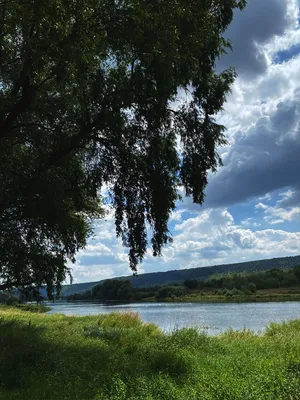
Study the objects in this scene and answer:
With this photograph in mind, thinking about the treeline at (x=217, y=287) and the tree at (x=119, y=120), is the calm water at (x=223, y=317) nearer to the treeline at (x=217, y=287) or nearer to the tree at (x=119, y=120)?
the tree at (x=119, y=120)

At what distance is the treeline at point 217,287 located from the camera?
100375 mm

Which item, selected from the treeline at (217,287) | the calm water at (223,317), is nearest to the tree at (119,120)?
the calm water at (223,317)

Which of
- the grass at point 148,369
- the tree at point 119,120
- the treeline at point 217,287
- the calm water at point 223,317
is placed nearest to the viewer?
the grass at point 148,369

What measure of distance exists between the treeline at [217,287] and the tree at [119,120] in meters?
84.4

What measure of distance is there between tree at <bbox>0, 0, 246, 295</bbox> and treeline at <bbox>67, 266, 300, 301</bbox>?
84.4m

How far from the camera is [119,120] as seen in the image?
35.4ft

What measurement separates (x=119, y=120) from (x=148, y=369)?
603 centimetres

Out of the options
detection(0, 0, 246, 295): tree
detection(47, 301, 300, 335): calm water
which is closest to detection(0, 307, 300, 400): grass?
detection(0, 0, 246, 295): tree

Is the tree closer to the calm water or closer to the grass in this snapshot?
the grass

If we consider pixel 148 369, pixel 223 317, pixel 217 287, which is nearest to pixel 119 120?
pixel 148 369

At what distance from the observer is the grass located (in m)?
7.24

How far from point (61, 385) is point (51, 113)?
24.1ft

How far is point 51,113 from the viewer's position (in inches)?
471

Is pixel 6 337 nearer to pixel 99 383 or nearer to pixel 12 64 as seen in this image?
pixel 99 383
